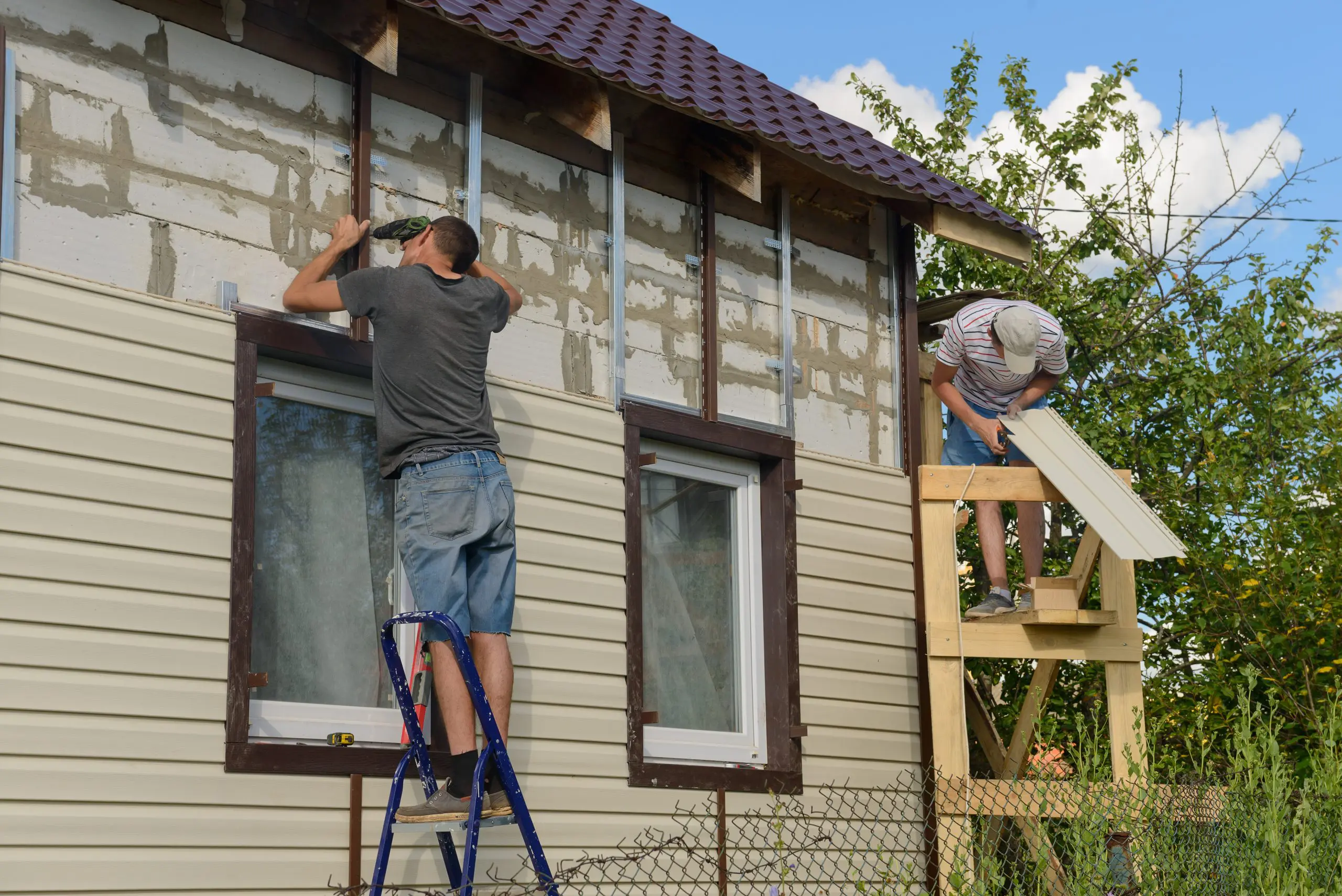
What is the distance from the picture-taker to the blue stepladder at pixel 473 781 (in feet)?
16.3

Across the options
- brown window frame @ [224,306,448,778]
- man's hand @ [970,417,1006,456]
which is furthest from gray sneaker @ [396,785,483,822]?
man's hand @ [970,417,1006,456]

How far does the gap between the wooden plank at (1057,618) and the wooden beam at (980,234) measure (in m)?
2.27

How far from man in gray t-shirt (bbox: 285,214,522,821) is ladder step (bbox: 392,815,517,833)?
1.08ft

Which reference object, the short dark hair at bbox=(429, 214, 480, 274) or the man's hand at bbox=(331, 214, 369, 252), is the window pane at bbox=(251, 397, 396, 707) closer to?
the man's hand at bbox=(331, 214, 369, 252)

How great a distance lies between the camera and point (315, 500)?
5.94 meters

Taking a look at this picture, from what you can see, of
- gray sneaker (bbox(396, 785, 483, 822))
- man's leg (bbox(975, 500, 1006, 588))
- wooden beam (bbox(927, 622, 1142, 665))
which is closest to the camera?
gray sneaker (bbox(396, 785, 483, 822))

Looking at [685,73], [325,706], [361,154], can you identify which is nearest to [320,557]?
[325,706]

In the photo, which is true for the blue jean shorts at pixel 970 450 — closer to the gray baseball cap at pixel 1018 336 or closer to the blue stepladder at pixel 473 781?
the gray baseball cap at pixel 1018 336

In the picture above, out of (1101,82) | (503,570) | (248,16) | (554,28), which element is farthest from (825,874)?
(1101,82)

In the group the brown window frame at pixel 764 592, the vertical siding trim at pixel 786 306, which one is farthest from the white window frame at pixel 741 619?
the vertical siding trim at pixel 786 306

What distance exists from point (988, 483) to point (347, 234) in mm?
3420

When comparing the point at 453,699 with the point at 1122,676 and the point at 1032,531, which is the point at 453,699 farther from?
the point at 1032,531

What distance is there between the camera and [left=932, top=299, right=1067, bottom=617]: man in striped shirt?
7.43 m

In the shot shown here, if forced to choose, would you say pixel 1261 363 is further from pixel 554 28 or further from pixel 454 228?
pixel 454 228
